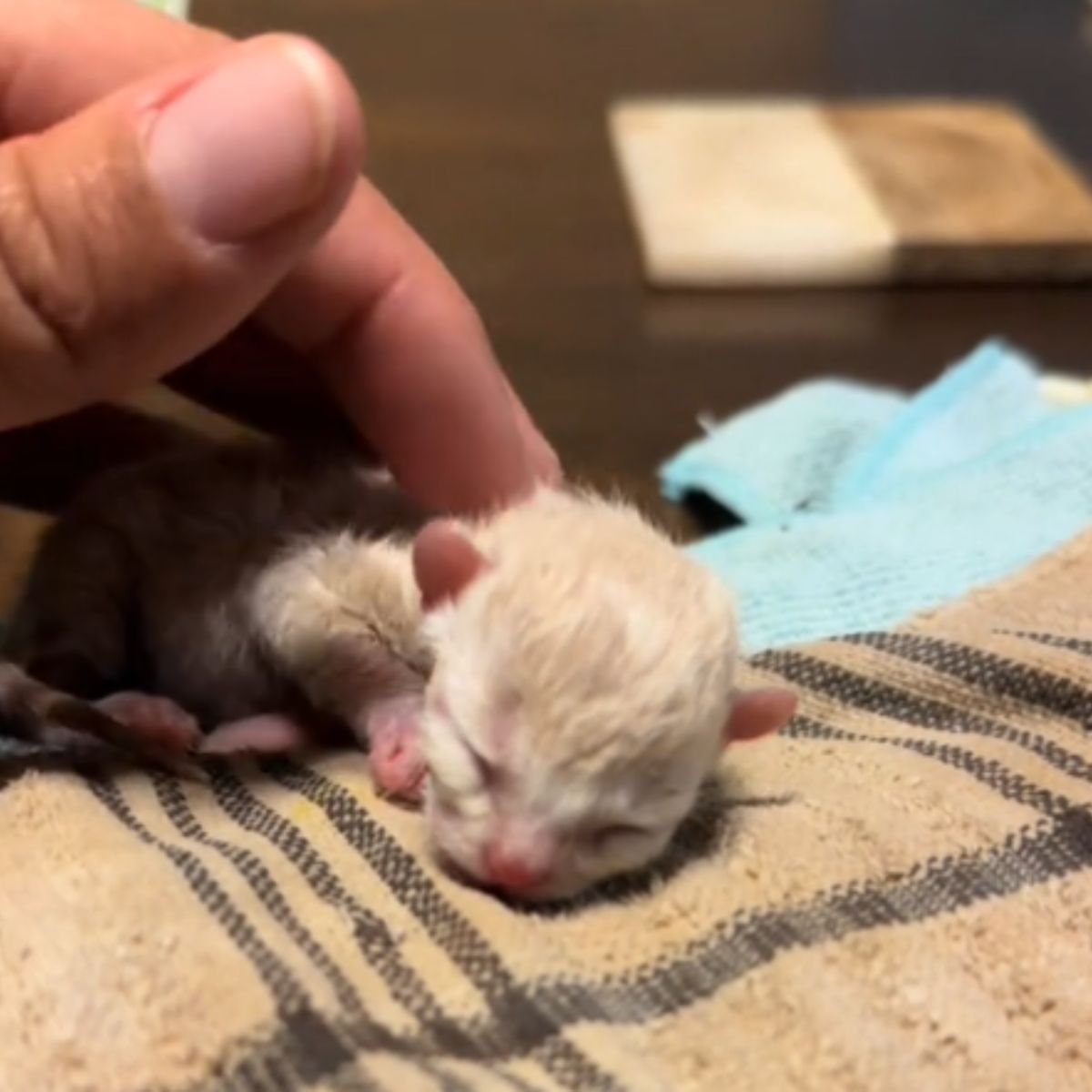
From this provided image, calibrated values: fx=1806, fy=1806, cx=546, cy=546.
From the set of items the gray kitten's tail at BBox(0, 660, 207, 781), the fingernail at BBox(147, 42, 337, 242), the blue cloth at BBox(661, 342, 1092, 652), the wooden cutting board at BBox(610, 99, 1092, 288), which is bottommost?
the blue cloth at BBox(661, 342, 1092, 652)

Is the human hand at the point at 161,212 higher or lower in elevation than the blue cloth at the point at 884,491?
higher

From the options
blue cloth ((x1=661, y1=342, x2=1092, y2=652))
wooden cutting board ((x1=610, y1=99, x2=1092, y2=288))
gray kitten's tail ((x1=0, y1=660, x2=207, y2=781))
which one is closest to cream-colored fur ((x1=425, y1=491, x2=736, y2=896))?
gray kitten's tail ((x1=0, y1=660, x2=207, y2=781))

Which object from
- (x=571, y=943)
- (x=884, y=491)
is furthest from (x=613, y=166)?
(x=571, y=943)

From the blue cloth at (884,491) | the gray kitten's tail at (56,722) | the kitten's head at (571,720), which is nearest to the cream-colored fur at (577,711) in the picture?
the kitten's head at (571,720)

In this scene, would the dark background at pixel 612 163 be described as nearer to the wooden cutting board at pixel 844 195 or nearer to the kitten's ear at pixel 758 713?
the wooden cutting board at pixel 844 195

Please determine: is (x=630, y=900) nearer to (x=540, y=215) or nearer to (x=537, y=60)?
(x=540, y=215)

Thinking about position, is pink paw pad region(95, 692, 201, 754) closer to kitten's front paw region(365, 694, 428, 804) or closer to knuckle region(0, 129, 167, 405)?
kitten's front paw region(365, 694, 428, 804)
